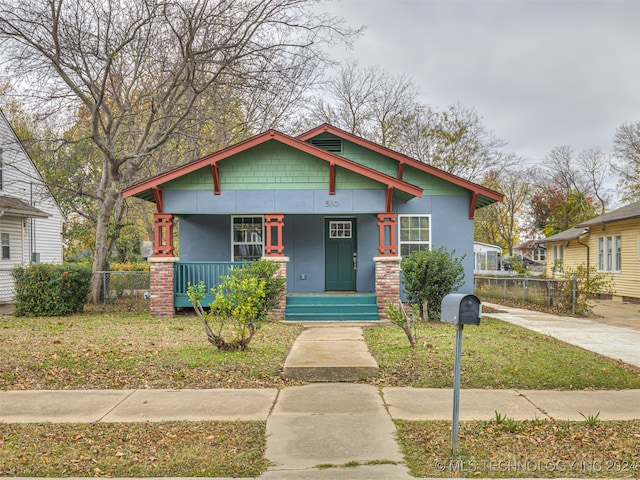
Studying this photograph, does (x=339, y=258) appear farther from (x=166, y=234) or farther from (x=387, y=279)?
(x=166, y=234)

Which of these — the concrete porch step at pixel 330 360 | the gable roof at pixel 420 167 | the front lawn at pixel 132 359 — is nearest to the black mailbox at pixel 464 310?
the concrete porch step at pixel 330 360

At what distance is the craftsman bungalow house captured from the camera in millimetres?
13938

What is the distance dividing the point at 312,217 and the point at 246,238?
6.79ft

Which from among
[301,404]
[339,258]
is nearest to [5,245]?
[339,258]

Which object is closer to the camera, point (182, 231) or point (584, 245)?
point (182, 231)

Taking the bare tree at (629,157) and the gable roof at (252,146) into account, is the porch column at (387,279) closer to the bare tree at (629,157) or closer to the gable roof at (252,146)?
the gable roof at (252,146)

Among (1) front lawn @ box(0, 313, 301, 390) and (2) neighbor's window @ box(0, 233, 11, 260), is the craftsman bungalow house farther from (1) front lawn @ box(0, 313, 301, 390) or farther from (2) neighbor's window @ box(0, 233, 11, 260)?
(2) neighbor's window @ box(0, 233, 11, 260)

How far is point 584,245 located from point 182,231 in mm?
20278

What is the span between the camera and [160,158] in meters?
22.8

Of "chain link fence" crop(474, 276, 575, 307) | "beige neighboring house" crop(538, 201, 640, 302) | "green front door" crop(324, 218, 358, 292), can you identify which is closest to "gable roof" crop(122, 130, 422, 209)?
"green front door" crop(324, 218, 358, 292)

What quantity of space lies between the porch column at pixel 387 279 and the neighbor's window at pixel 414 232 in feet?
6.60

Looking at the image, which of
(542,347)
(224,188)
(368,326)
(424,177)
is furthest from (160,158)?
(542,347)

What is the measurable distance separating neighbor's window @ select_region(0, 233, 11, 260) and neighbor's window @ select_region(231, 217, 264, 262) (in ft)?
32.2

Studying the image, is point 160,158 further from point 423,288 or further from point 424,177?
point 423,288
